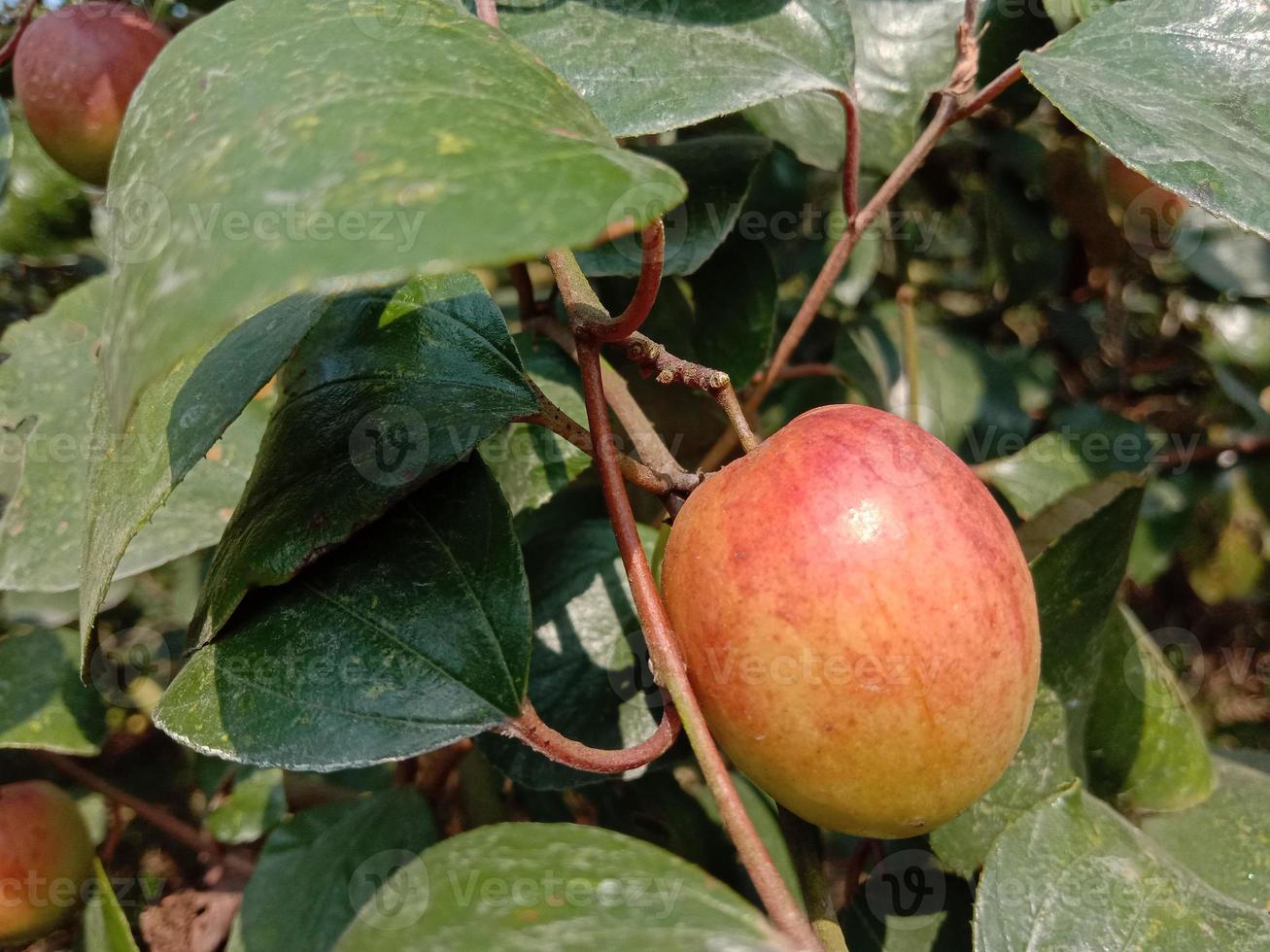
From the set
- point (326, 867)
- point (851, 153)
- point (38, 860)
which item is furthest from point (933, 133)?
point (38, 860)

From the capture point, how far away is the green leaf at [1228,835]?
26.2 inches

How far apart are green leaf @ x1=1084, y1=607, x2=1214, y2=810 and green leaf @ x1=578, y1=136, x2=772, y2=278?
0.41m

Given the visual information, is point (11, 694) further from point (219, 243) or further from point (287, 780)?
point (219, 243)

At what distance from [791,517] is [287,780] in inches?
26.1

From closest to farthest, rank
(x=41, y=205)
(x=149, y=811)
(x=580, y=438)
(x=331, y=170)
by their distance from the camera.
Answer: (x=331, y=170) < (x=580, y=438) < (x=149, y=811) < (x=41, y=205)

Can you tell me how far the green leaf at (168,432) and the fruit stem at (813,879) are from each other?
36cm

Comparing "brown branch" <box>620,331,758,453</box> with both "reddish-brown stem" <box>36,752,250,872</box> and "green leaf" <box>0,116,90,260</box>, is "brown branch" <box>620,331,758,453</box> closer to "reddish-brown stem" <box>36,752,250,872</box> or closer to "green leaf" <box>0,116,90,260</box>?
"reddish-brown stem" <box>36,752,250,872</box>

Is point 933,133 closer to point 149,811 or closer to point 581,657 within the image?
point 581,657

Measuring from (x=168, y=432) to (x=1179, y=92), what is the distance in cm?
61

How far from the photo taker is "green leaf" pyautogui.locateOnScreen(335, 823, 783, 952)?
0.34 metres

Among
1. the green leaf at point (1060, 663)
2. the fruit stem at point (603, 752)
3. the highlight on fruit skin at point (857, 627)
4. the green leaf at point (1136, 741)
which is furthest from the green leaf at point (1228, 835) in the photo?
the fruit stem at point (603, 752)

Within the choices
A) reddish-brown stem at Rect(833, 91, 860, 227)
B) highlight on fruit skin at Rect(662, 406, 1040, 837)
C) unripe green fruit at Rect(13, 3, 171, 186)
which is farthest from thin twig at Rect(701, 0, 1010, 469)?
unripe green fruit at Rect(13, 3, 171, 186)

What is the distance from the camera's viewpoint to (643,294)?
46 cm

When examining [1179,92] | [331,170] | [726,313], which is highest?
[331,170]
